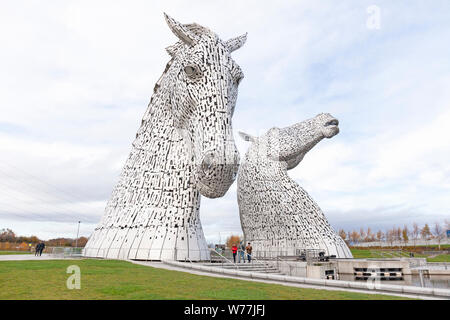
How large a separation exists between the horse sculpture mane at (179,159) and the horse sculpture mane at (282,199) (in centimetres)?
708

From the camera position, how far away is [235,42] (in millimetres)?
10555

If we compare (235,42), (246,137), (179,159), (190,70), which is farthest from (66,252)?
(246,137)

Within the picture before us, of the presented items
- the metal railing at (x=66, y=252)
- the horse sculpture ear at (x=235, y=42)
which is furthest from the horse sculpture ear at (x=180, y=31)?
the metal railing at (x=66, y=252)

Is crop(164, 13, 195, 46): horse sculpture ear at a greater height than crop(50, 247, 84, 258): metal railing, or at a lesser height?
greater

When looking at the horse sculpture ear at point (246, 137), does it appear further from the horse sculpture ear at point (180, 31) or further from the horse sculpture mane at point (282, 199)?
the horse sculpture ear at point (180, 31)

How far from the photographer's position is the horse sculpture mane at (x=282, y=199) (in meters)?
16.0

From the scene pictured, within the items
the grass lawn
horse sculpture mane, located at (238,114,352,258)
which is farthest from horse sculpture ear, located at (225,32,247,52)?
horse sculpture mane, located at (238,114,352,258)

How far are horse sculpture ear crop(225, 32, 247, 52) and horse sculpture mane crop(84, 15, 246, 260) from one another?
0.03 meters

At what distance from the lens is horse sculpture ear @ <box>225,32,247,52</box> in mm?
10297

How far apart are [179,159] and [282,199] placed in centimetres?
803

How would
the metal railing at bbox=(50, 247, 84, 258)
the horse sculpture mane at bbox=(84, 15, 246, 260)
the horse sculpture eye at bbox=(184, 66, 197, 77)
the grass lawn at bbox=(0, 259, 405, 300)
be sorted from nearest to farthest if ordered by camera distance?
1. the grass lawn at bbox=(0, 259, 405, 300)
2. the horse sculpture mane at bbox=(84, 15, 246, 260)
3. the horse sculpture eye at bbox=(184, 66, 197, 77)
4. the metal railing at bbox=(50, 247, 84, 258)

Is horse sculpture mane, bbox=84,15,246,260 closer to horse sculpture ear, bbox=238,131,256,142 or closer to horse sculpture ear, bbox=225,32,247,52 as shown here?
horse sculpture ear, bbox=225,32,247,52
